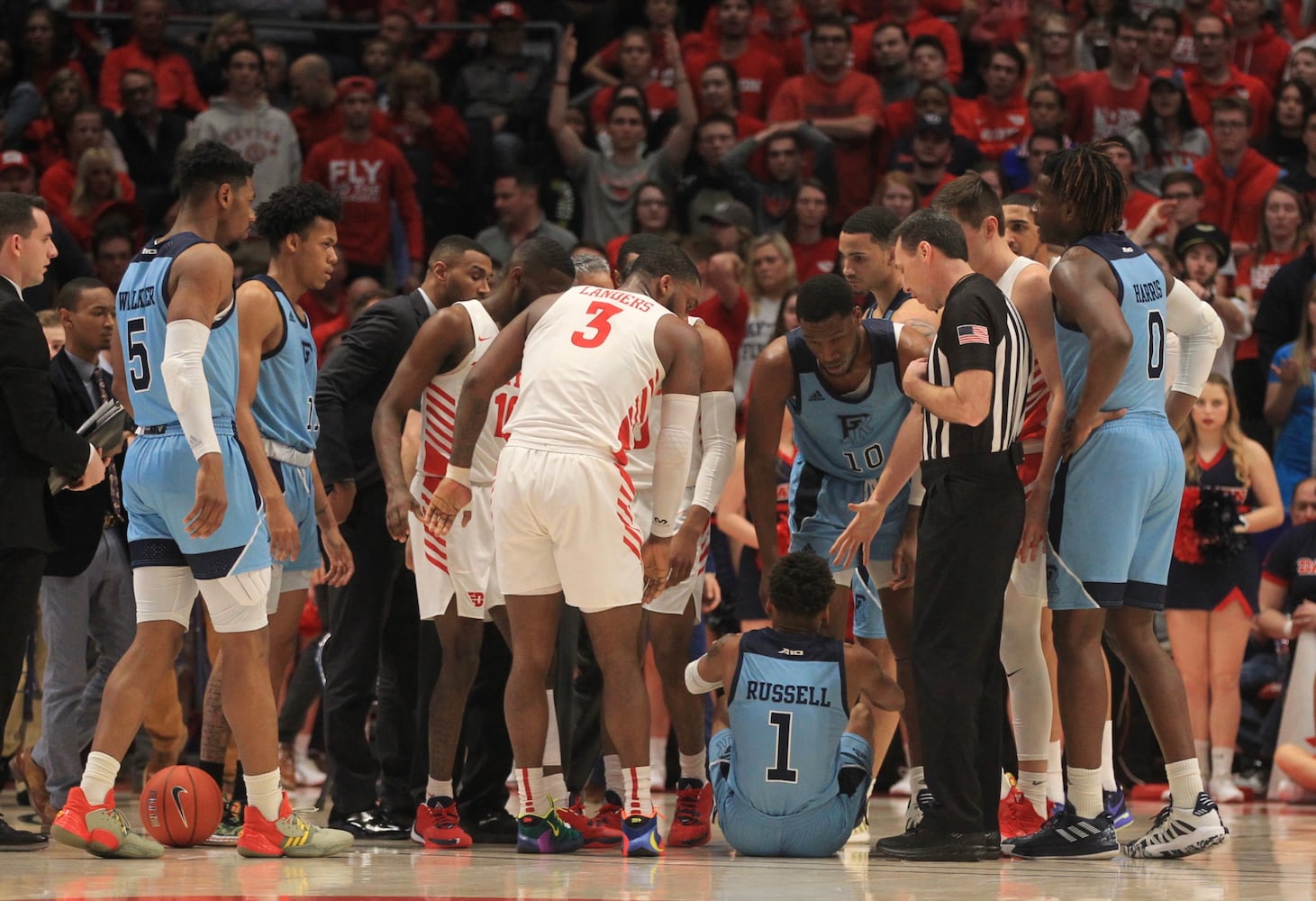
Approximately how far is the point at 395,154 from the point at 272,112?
3.40 ft

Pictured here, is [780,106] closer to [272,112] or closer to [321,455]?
[272,112]

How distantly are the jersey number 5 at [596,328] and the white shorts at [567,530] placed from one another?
17.5 inches

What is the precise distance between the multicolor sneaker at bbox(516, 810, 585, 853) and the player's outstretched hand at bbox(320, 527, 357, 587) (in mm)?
1322

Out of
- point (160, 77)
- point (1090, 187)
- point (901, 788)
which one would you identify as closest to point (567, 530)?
point (1090, 187)

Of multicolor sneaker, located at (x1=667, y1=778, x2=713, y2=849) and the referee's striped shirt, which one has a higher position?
the referee's striped shirt

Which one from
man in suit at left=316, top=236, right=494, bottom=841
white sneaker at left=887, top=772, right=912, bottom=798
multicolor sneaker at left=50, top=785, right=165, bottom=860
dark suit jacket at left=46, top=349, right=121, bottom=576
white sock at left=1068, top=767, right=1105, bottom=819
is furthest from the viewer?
white sneaker at left=887, top=772, right=912, bottom=798

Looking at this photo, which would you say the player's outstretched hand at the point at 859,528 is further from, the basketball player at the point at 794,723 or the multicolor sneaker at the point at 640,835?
the multicolor sneaker at the point at 640,835

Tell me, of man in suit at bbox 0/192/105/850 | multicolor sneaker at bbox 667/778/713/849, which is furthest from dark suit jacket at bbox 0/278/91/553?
multicolor sneaker at bbox 667/778/713/849

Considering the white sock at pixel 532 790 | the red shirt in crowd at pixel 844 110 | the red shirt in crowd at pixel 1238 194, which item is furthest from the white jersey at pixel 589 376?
the red shirt in crowd at pixel 1238 194

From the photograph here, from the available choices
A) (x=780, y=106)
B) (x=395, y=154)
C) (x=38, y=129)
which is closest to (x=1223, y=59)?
(x=780, y=106)

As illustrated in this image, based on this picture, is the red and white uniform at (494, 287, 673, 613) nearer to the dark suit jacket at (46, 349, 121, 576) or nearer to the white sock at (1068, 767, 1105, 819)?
the white sock at (1068, 767, 1105, 819)

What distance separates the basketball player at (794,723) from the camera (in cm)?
627

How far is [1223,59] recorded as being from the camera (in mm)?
13445

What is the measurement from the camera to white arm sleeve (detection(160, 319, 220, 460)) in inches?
230
